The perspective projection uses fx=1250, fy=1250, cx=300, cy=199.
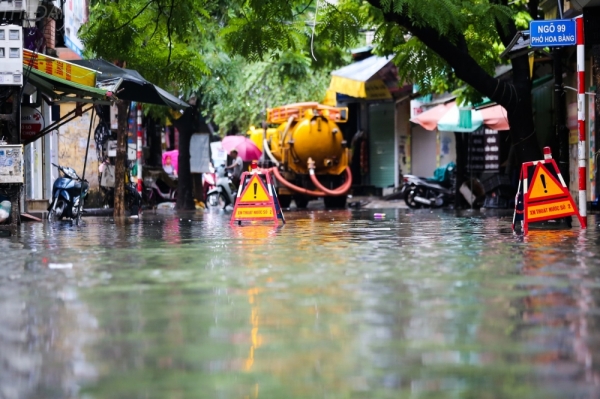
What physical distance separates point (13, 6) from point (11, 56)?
8.80ft

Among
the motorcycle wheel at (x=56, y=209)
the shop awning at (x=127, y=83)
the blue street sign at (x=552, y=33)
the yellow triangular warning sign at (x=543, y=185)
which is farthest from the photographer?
the motorcycle wheel at (x=56, y=209)

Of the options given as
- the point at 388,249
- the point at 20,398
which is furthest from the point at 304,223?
the point at 20,398

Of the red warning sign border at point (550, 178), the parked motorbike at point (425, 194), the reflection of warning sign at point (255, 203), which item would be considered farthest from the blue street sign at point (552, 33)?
the parked motorbike at point (425, 194)

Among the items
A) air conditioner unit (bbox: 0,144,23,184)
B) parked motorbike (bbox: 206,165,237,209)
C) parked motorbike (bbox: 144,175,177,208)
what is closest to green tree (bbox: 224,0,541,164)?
air conditioner unit (bbox: 0,144,23,184)

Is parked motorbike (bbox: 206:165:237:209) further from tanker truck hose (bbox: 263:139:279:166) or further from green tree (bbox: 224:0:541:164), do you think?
green tree (bbox: 224:0:541:164)

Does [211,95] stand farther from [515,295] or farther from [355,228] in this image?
[515,295]

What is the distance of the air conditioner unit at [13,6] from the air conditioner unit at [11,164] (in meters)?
3.42

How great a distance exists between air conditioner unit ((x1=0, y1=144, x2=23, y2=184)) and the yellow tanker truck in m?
17.4

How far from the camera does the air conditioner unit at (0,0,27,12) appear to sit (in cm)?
1961

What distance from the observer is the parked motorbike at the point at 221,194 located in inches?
1335

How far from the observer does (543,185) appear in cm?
1603

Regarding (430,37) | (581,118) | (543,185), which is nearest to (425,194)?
(430,37)

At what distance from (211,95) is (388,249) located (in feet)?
73.8

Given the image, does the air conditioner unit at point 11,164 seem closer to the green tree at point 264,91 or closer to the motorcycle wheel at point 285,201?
the motorcycle wheel at point 285,201
